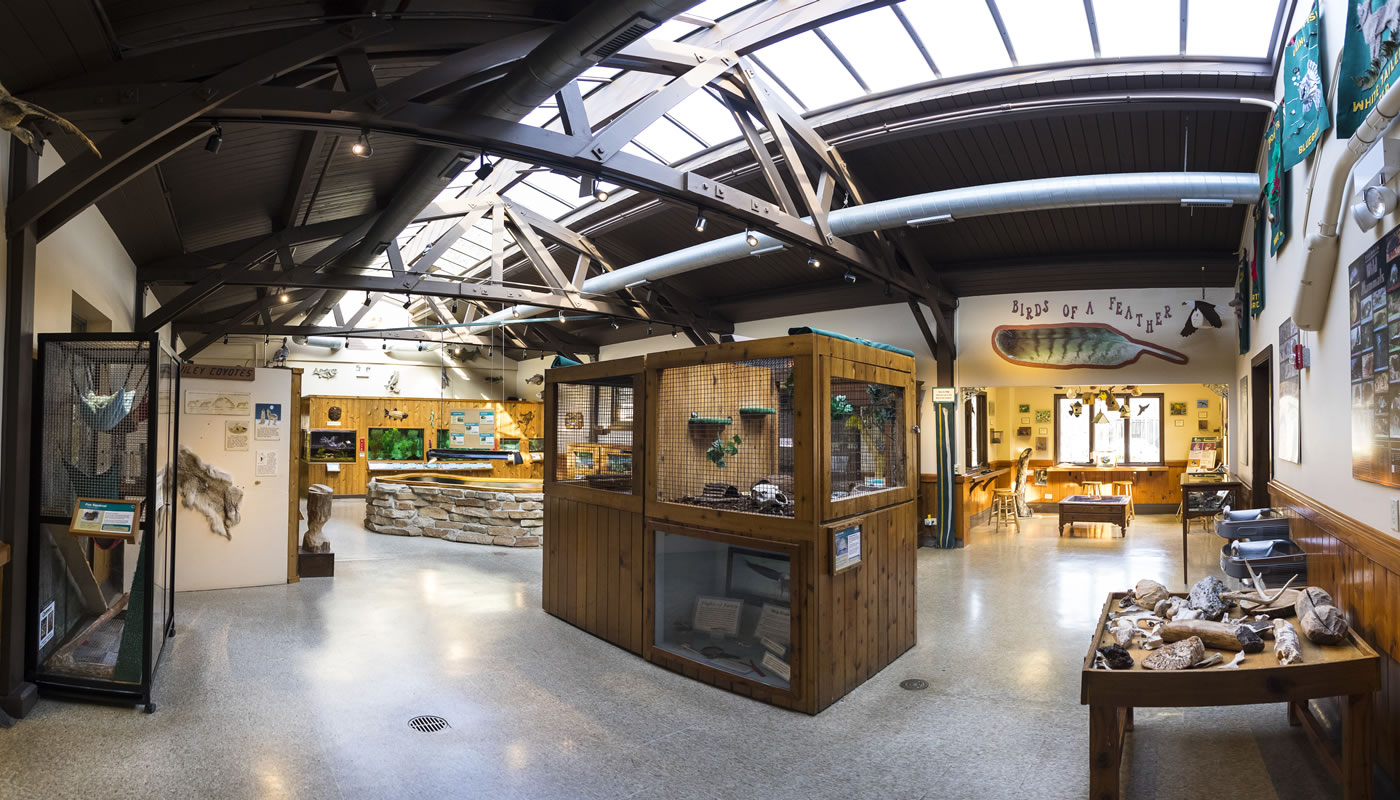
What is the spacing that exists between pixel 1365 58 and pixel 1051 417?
12423 mm

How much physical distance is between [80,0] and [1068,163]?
755cm

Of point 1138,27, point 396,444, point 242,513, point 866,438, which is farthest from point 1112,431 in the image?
point 396,444

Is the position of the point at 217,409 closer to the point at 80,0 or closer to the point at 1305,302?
the point at 80,0

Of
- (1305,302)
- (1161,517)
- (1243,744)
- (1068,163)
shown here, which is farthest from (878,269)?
(1161,517)

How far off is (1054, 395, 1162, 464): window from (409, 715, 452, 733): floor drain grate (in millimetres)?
13320

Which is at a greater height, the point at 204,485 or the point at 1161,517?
the point at 204,485

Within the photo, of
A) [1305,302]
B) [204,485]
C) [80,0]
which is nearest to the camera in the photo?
[80,0]

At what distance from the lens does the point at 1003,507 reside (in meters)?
12.2

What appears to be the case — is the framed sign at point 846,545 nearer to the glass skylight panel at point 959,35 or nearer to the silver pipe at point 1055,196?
the silver pipe at point 1055,196

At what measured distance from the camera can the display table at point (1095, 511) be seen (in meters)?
10.1

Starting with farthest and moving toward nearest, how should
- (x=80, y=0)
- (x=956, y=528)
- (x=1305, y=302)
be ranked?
(x=956, y=528) → (x=1305, y=302) → (x=80, y=0)

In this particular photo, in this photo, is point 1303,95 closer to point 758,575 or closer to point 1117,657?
point 1117,657

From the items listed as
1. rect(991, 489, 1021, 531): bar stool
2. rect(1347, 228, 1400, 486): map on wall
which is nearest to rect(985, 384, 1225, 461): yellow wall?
rect(991, 489, 1021, 531): bar stool

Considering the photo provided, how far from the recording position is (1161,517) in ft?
42.9
